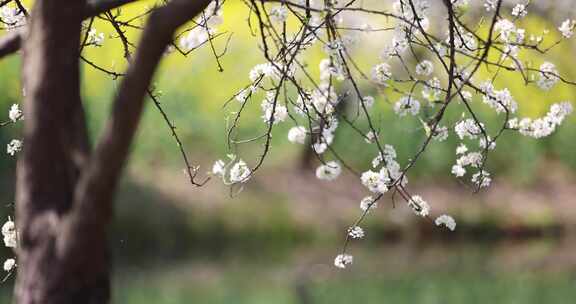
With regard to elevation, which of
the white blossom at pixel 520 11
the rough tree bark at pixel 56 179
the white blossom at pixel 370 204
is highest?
the white blossom at pixel 520 11

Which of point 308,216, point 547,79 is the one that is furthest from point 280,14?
point 308,216

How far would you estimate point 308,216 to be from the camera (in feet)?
40.2

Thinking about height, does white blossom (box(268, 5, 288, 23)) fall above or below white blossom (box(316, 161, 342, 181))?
above

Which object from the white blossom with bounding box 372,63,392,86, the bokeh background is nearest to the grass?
the bokeh background

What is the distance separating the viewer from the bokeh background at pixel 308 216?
30.6 feet

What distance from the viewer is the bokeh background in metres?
9.34

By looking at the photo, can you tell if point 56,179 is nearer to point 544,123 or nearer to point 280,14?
point 280,14

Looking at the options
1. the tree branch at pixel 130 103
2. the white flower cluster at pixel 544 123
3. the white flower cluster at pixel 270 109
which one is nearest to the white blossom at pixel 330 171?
the white flower cluster at pixel 270 109

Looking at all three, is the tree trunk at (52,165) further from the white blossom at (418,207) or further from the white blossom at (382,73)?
the white blossom at (382,73)

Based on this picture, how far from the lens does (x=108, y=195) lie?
2.12 metres

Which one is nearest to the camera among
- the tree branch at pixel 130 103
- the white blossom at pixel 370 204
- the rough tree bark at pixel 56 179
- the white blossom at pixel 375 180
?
the tree branch at pixel 130 103

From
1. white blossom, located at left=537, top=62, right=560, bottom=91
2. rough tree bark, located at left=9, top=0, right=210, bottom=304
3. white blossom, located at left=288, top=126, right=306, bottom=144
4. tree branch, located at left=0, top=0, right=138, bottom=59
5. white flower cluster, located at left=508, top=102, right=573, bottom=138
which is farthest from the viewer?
white blossom, located at left=288, top=126, right=306, bottom=144

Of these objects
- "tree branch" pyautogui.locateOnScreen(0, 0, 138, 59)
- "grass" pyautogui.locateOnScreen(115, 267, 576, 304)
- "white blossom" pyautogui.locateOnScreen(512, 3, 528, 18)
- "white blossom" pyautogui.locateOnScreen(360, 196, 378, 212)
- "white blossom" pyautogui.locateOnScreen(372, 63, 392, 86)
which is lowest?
"tree branch" pyautogui.locateOnScreen(0, 0, 138, 59)

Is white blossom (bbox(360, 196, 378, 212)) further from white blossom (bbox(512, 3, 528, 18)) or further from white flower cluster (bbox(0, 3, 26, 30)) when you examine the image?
white flower cluster (bbox(0, 3, 26, 30))
